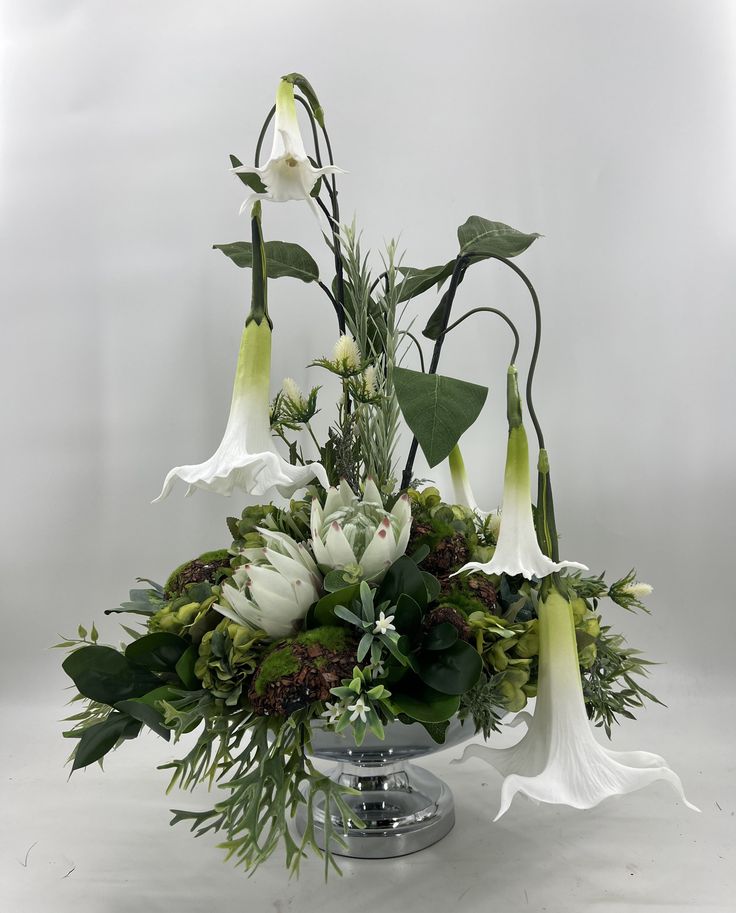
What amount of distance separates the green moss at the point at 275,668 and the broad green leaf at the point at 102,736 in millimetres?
129

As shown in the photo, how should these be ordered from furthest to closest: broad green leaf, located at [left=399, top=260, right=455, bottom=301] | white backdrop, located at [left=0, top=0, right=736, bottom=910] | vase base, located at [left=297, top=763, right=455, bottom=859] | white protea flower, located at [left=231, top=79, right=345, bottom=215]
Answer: white backdrop, located at [left=0, top=0, right=736, bottom=910] → broad green leaf, located at [left=399, top=260, right=455, bottom=301] → vase base, located at [left=297, top=763, right=455, bottom=859] → white protea flower, located at [left=231, top=79, right=345, bottom=215]

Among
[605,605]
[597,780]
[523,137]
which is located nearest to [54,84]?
[523,137]

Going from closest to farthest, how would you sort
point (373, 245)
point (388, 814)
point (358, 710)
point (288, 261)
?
point (358, 710) → point (388, 814) → point (288, 261) → point (373, 245)

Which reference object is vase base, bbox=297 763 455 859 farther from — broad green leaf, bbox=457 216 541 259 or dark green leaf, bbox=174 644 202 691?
broad green leaf, bbox=457 216 541 259

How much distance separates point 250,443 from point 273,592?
0.15 metres

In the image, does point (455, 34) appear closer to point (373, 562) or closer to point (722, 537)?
point (722, 537)

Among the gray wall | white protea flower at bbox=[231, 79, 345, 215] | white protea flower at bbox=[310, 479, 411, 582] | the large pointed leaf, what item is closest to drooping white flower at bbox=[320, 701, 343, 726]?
white protea flower at bbox=[310, 479, 411, 582]

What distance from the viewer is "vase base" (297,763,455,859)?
897 millimetres

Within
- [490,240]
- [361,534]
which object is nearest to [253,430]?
[361,534]

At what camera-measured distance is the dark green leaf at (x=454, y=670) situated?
0.72 metres

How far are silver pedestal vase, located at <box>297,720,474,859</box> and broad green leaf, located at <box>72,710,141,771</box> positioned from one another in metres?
0.15

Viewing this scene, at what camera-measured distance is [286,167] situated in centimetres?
81

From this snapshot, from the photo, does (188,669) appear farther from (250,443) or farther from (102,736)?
(250,443)

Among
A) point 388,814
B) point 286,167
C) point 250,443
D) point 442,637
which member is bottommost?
point 388,814
